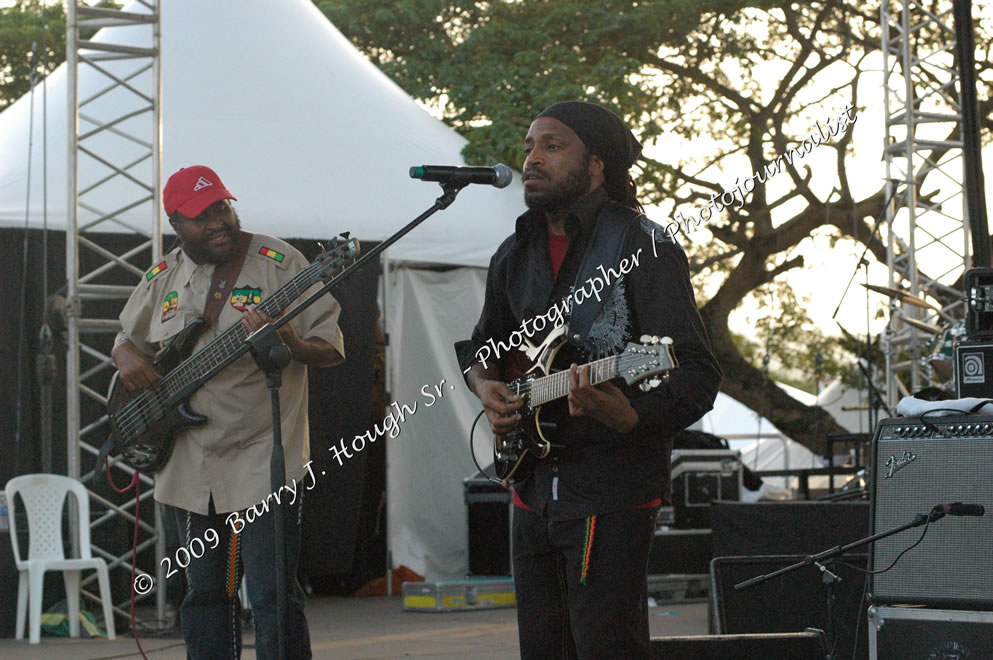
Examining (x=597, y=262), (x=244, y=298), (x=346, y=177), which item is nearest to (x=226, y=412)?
(x=244, y=298)

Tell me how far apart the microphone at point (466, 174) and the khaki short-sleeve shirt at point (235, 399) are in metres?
0.65

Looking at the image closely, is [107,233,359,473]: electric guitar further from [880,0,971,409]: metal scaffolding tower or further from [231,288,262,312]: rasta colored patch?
[880,0,971,409]: metal scaffolding tower

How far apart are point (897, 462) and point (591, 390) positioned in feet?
4.58

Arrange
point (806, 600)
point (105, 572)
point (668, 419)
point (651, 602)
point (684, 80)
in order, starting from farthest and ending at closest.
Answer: point (684, 80), point (651, 602), point (105, 572), point (806, 600), point (668, 419)

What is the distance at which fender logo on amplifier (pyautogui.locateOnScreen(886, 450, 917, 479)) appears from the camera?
3.52 m

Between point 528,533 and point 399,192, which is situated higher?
point 399,192

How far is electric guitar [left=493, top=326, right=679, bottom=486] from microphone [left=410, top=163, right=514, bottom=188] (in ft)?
2.36

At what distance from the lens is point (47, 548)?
732cm

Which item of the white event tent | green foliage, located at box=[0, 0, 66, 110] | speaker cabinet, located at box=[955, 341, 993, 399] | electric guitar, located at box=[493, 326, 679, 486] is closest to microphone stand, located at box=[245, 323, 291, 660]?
electric guitar, located at box=[493, 326, 679, 486]

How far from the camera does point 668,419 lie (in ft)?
8.74

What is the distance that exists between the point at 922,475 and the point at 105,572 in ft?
16.8

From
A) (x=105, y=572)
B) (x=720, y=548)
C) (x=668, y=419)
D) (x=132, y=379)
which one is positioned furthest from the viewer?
(x=105, y=572)

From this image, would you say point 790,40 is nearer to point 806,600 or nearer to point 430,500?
point 430,500

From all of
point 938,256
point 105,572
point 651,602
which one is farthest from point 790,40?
point 105,572
